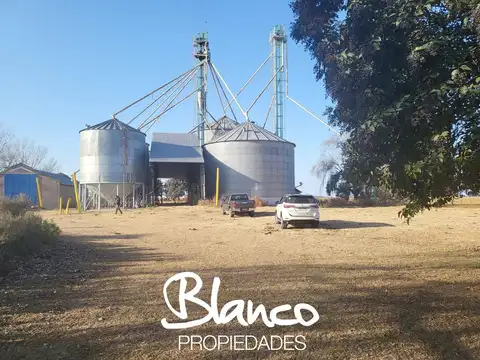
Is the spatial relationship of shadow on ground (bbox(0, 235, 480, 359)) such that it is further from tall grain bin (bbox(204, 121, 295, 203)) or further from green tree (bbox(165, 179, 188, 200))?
green tree (bbox(165, 179, 188, 200))

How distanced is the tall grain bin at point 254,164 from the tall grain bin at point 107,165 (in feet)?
31.4

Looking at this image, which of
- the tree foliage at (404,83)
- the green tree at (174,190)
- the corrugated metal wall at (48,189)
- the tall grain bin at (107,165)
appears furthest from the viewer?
the green tree at (174,190)

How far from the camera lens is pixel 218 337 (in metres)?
5.27

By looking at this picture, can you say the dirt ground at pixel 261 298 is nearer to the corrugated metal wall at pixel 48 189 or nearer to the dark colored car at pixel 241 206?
the dark colored car at pixel 241 206

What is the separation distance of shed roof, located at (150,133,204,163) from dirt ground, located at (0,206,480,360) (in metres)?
36.9

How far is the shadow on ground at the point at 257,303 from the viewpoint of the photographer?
191 inches

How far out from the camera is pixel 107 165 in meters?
46.3

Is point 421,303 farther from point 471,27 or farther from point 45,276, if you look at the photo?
point 45,276

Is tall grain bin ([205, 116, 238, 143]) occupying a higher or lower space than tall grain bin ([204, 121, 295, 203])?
higher

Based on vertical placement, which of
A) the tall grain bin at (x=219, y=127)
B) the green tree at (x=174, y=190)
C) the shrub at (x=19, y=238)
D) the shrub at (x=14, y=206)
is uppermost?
the tall grain bin at (x=219, y=127)

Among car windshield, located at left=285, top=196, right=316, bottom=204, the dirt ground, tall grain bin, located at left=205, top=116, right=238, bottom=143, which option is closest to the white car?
car windshield, located at left=285, top=196, right=316, bottom=204

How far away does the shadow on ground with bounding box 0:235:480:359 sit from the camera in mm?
4855

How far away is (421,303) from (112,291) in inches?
202

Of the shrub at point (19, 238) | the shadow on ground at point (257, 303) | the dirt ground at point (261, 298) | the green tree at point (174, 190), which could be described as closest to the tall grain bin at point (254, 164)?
the dirt ground at point (261, 298)
